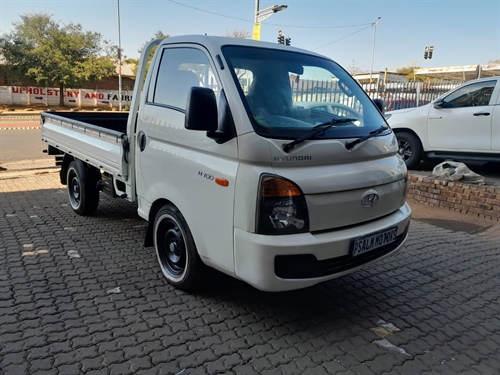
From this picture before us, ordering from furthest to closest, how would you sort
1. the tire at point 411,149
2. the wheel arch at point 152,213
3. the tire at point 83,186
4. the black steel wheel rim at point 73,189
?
the tire at point 411,149
the black steel wheel rim at point 73,189
the tire at point 83,186
the wheel arch at point 152,213

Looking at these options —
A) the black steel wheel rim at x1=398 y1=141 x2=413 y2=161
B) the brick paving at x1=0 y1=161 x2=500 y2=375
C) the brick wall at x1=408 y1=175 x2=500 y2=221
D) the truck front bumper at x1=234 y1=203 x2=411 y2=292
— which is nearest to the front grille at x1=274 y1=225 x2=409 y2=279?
the truck front bumper at x1=234 y1=203 x2=411 y2=292

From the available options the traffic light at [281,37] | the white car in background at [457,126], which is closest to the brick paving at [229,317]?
the white car in background at [457,126]

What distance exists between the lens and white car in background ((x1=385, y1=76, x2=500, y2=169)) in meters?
6.93

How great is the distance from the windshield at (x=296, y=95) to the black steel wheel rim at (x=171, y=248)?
1.27m

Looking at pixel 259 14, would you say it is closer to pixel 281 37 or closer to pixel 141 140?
pixel 281 37

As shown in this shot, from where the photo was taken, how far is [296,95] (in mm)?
3484

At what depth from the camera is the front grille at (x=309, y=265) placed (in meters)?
2.64

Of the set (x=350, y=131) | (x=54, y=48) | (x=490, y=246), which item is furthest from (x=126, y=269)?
(x=54, y=48)

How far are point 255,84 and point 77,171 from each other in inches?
130

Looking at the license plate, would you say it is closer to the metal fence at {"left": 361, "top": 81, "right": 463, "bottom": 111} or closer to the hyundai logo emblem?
the hyundai logo emblem

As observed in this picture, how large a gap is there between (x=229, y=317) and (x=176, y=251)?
2.57 feet

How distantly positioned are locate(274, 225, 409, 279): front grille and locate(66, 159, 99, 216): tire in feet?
11.7

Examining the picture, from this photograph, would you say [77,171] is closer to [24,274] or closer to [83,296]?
[24,274]

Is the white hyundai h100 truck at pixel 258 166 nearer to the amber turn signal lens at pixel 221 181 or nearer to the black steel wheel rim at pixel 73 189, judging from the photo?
the amber turn signal lens at pixel 221 181
